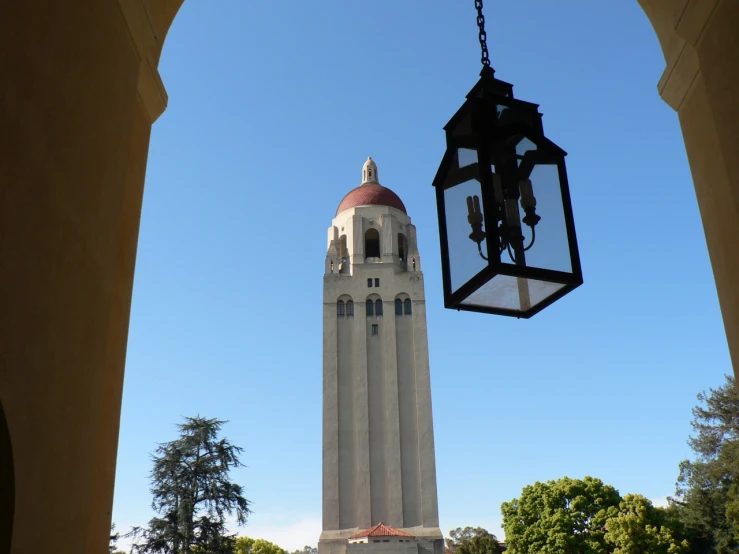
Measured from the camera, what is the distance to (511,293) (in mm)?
2969

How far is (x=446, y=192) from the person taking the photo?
3271 millimetres

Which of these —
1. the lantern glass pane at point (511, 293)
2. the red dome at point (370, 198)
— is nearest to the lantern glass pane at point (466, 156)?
the lantern glass pane at point (511, 293)

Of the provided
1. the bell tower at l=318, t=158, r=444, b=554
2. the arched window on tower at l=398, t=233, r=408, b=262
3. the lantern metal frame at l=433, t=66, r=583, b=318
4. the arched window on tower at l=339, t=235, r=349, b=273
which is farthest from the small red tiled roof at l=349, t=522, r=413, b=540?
the lantern metal frame at l=433, t=66, r=583, b=318

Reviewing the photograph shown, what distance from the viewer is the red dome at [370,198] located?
47625 millimetres

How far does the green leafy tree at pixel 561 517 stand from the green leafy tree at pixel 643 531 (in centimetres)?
94

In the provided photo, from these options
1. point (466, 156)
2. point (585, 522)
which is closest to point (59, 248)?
point (466, 156)

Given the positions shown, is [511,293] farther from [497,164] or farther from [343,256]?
[343,256]

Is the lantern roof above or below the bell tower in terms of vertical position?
above

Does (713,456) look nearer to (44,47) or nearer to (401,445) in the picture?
(401,445)

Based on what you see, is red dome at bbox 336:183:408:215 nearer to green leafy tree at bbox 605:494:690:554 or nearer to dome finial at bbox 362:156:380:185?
dome finial at bbox 362:156:380:185

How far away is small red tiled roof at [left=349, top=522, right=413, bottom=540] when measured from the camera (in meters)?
36.1

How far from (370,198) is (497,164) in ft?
147

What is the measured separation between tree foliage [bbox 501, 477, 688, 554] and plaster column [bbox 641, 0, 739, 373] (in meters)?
33.7

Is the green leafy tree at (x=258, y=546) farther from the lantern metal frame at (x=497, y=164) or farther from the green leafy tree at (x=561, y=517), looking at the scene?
the lantern metal frame at (x=497, y=164)
